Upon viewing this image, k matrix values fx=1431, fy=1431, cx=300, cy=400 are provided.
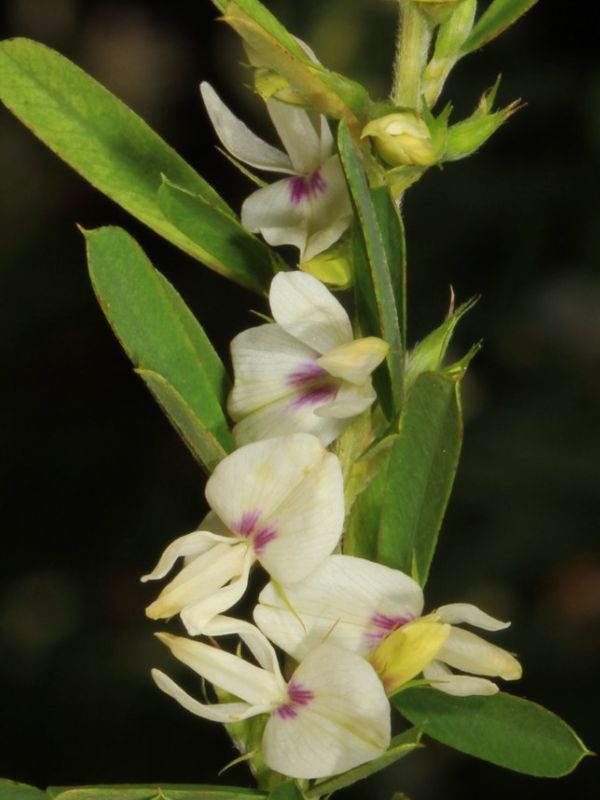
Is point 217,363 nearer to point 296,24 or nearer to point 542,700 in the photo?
point 542,700

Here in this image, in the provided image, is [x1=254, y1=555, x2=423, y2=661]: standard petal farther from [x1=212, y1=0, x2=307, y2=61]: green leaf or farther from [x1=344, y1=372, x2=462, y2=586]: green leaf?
[x1=212, y1=0, x2=307, y2=61]: green leaf

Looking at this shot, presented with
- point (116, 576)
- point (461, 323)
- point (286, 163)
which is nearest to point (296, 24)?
point (461, 323)

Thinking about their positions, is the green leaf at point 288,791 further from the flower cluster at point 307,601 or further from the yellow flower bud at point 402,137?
the yellow flower bud at point 402,137

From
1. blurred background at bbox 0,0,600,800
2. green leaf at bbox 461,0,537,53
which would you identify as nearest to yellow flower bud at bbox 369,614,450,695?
green leaf at bbox 461,0,537,53

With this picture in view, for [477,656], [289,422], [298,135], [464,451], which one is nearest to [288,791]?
[477,656]

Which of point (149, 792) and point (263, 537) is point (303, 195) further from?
point (149, 792)

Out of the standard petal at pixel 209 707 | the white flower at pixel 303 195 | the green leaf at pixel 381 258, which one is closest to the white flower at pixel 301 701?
the standard petal at pixel 209 707
